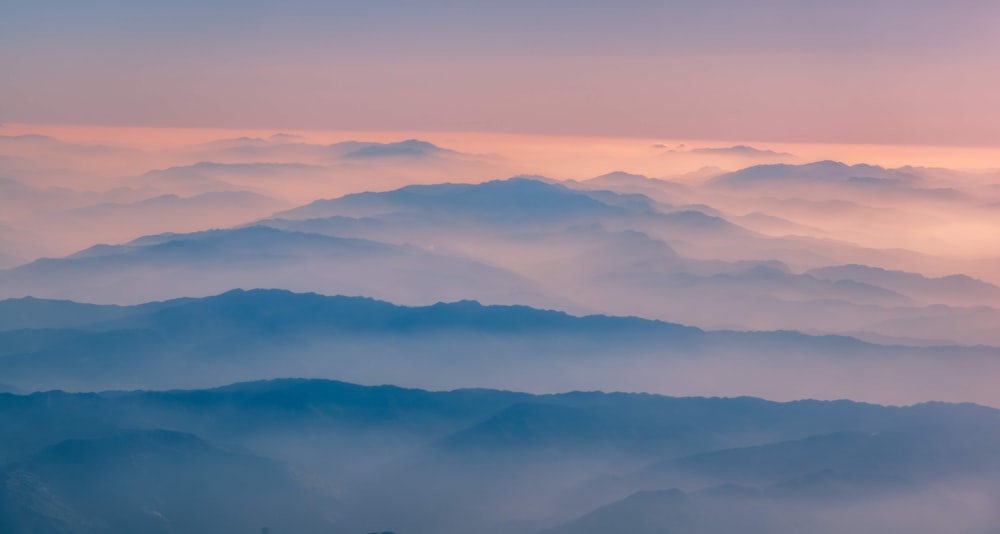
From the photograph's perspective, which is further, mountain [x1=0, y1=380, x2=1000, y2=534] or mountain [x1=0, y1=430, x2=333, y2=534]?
mountain [x1=0, y1=380, x2=1000, y2=534]

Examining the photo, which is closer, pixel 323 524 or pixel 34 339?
pixel 323 524

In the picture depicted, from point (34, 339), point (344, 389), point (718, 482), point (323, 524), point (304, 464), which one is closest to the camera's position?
point (323, 524)

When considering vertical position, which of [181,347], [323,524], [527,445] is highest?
[181,347]

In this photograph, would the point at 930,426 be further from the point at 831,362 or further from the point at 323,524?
the point at 323,524

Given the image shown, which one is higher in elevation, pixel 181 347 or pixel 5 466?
pixel 181 347

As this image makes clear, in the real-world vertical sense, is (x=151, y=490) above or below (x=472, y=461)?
below

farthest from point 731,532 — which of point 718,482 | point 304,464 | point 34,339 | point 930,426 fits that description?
point 34,339

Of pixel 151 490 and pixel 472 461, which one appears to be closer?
pixel 151 490

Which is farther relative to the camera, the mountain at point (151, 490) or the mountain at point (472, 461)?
the mountain at point (472, 461)

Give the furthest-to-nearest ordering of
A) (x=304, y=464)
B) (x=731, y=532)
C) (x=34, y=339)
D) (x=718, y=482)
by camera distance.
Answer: (x=34, y=339), (x=304, y=464), (x=718, y=482), (x=731, y=532)
